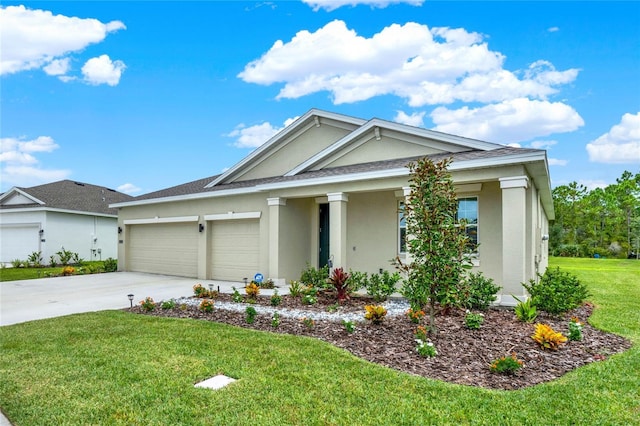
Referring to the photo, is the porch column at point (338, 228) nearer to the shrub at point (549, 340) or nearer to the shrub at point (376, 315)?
the shrub at point (376, 315)

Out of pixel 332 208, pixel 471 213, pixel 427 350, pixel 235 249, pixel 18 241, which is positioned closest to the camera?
pixel 427 350

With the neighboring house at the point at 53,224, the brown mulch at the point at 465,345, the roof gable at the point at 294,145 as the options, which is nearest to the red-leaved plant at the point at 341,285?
the brown mulch at the point at 465,345

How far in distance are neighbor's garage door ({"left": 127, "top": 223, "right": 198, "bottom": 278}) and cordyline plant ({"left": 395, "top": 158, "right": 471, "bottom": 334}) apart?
11164mm

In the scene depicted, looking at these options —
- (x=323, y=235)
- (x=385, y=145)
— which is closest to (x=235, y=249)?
(x=323, y=235)

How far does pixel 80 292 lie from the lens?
1150 cm

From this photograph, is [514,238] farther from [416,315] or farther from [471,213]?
[416,315]

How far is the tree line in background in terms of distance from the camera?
33750mm

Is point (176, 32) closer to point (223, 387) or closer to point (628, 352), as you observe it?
point (223, 387)

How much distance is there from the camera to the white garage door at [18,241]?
21.2 meters

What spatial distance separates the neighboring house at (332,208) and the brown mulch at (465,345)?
6.96ft

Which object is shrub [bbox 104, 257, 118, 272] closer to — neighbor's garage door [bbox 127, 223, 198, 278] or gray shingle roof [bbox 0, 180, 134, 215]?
neighbor's garage door [bbox 127, 223, 198, 278]

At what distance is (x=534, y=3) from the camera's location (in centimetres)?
1144

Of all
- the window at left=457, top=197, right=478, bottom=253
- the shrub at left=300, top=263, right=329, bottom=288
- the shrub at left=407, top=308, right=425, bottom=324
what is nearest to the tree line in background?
the window at left=457, top=197, right=478, bottom=253

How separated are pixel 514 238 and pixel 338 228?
179 inches
